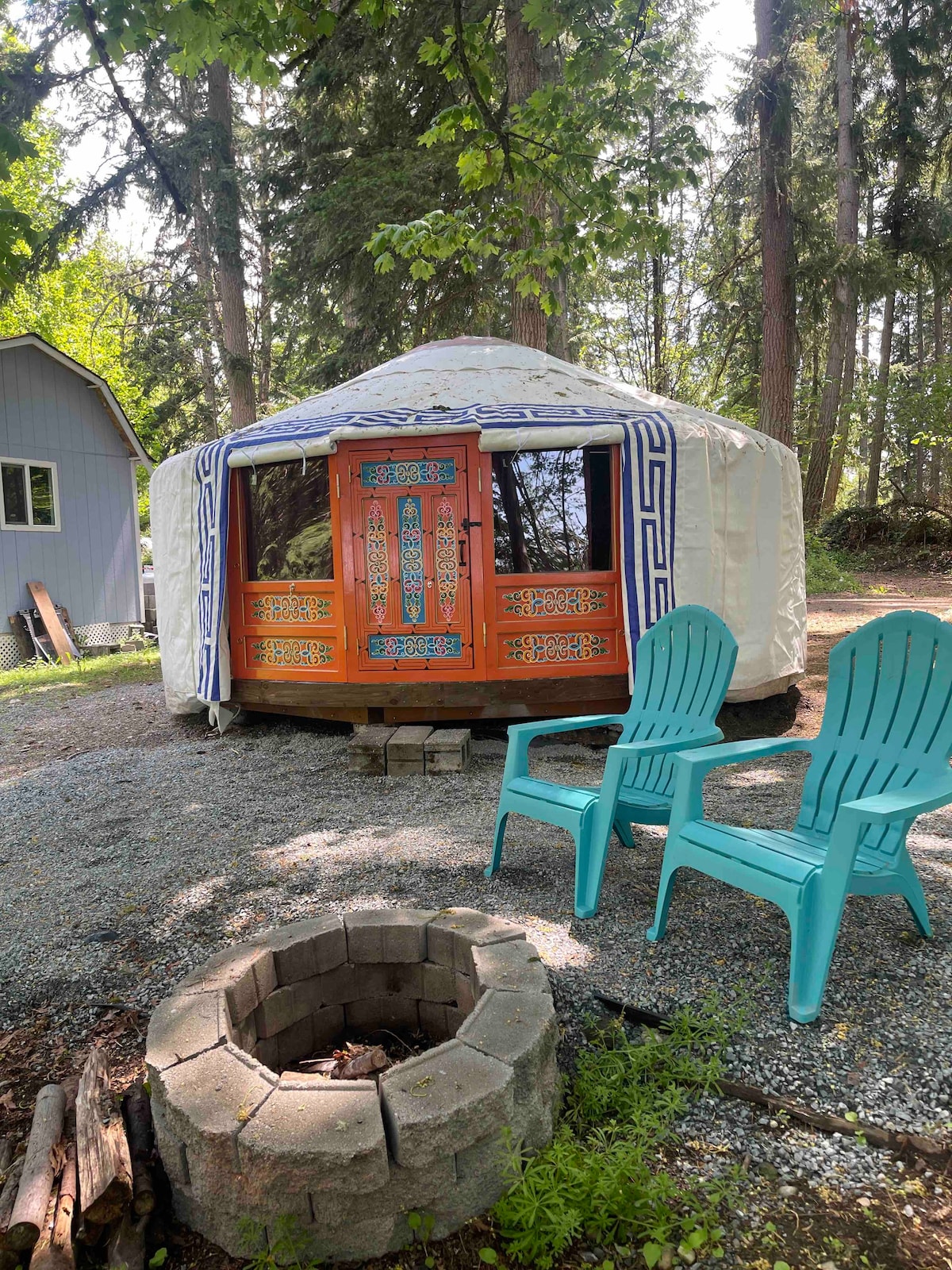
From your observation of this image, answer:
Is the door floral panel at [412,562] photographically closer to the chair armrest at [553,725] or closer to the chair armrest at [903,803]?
the chair armrest at [553,725]

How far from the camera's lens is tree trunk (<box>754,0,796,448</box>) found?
32.4 ft

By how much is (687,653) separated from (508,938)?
5.30 feet

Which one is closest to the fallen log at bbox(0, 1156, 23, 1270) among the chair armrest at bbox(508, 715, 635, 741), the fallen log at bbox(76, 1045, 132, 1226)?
the fallen log at bbox(76, 1045, 132, 1226)

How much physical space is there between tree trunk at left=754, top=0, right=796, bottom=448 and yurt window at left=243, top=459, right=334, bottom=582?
659cm

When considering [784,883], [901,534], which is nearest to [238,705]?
[784,883]

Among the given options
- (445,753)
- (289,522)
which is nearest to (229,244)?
(289,522)

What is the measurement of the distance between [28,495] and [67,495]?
1.84 ft

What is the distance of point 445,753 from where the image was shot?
484 centimetres

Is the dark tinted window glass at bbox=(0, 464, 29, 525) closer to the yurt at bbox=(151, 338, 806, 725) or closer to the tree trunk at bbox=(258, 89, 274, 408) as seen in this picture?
the tree trunk at bbox=(258, 89, 274, 408)

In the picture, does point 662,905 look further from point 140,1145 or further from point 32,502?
point 32,502

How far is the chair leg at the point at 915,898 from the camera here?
2348 millimetres

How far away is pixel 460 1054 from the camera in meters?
1.58

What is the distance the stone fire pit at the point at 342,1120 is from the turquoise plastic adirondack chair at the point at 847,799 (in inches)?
29.3

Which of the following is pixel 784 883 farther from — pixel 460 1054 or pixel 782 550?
pixel 782 550
